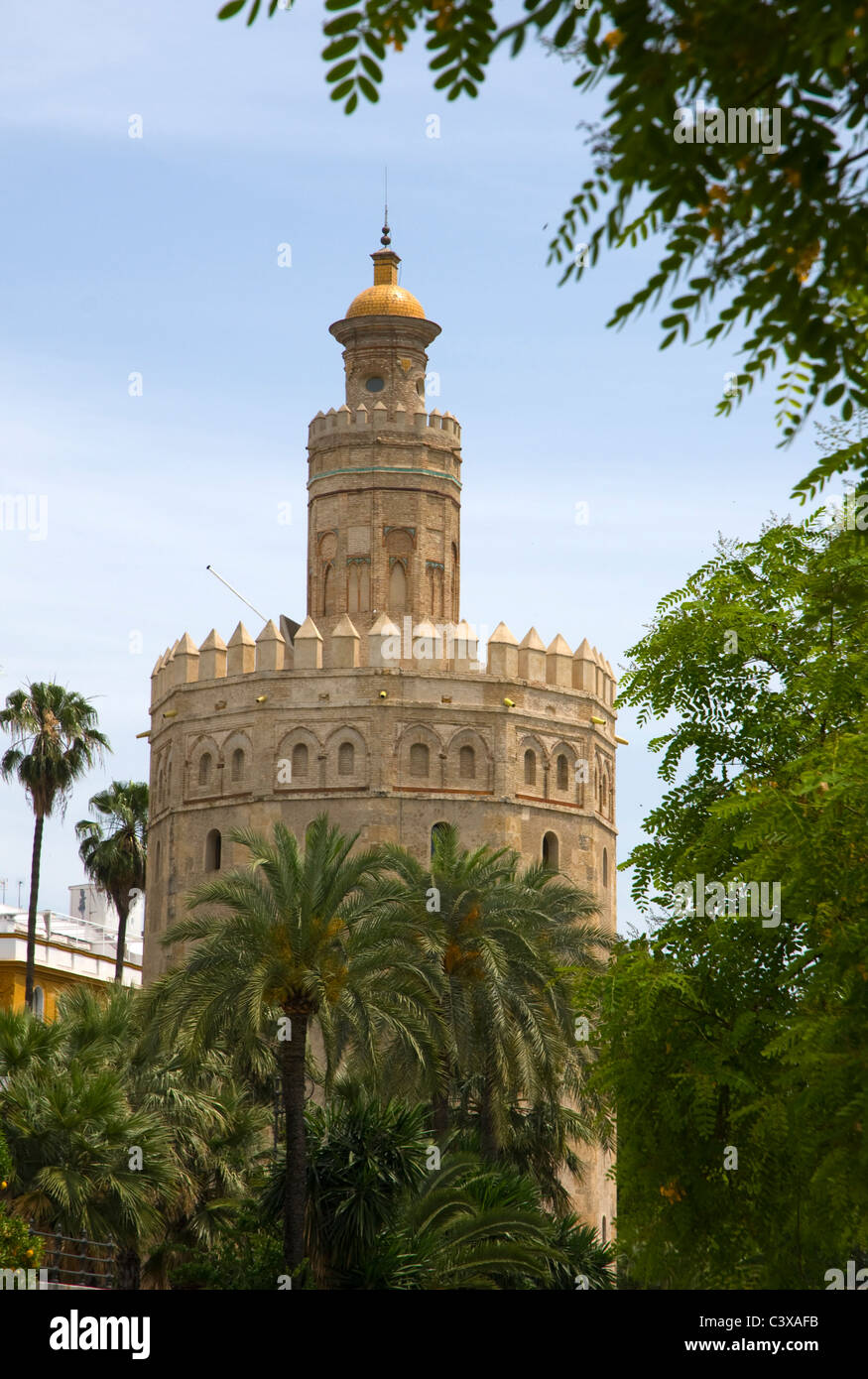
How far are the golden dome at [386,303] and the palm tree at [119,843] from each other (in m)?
15.0

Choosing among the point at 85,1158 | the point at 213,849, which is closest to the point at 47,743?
the point at 213,849

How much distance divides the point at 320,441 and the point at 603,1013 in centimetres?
3372

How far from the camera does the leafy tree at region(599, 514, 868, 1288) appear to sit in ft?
43.5

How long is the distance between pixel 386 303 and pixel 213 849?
15366 mm

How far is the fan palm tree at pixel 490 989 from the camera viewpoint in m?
27.6

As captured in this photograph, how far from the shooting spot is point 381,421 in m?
47.7

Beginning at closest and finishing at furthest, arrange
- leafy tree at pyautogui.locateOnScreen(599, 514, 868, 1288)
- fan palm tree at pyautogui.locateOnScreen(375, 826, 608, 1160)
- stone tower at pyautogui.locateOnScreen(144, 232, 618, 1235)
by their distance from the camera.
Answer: leafy tree at pyautogui.locateOnScreen(599, 514, 868, 1288)
fan palm tree at pyautogui.locateOnScreen(375, 826, 608, 1160)
stone tower at pyautogui.locateOnScreen(144, 232, 618, 1235)

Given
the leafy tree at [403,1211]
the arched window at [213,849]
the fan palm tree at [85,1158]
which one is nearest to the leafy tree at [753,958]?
the leafy tree at [403,1211]

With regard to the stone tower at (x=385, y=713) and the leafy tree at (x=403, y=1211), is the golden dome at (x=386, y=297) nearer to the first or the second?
the stone tower at (x=385, y=713)

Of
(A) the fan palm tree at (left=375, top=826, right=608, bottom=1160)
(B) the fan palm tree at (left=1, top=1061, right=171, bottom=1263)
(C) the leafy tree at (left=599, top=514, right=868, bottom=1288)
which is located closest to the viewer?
(C) the leafy tree at (left=599, top=514, right=868, bottom=1288)

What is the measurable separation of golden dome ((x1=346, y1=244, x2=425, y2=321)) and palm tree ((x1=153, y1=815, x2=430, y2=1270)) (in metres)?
25.2

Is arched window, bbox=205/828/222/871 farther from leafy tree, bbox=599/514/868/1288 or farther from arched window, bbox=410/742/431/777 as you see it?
leafy tree, bbox=599/514/868/1288

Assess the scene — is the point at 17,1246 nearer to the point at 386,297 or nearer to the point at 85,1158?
the point at 85,1158

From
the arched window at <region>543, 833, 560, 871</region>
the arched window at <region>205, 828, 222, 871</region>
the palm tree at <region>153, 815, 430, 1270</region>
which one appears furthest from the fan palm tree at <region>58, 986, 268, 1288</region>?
the arched window at <region>543, 833, 560, 871</region>
